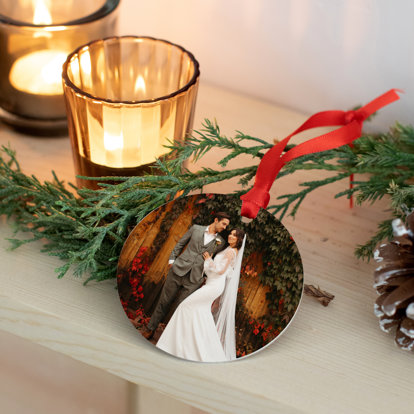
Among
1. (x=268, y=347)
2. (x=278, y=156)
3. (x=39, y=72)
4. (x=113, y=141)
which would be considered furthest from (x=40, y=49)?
(x=268, y=347)

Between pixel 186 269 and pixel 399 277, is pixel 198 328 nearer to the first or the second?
pixel 186 269

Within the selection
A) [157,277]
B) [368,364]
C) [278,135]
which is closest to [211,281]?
[157,277]

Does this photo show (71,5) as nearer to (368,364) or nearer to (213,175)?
(213,175)

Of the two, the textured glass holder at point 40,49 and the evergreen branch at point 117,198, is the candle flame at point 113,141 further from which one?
the textured glass holder at point 40,49

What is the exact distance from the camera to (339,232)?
0.59 meters

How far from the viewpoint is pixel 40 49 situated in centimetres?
62

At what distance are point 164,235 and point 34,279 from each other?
0.44 feet

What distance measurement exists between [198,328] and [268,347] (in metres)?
0.07

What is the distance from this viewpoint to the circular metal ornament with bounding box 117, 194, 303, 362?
0.44m

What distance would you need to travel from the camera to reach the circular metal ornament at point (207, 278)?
0.44 meters

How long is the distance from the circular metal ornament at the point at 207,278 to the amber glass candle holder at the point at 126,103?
0.08 m

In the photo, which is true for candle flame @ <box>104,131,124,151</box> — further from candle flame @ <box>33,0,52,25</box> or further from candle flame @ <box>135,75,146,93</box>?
candle flame @ <box>33,0,52,25</box>

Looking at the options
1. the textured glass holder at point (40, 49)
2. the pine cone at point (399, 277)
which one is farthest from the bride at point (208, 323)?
the textured glass holder at point (40, 49)

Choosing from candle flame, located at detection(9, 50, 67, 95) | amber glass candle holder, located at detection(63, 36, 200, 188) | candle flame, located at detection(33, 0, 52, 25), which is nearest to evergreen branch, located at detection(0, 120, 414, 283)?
amber glass candle holder, located at detection(63, 36, 200, 188)
